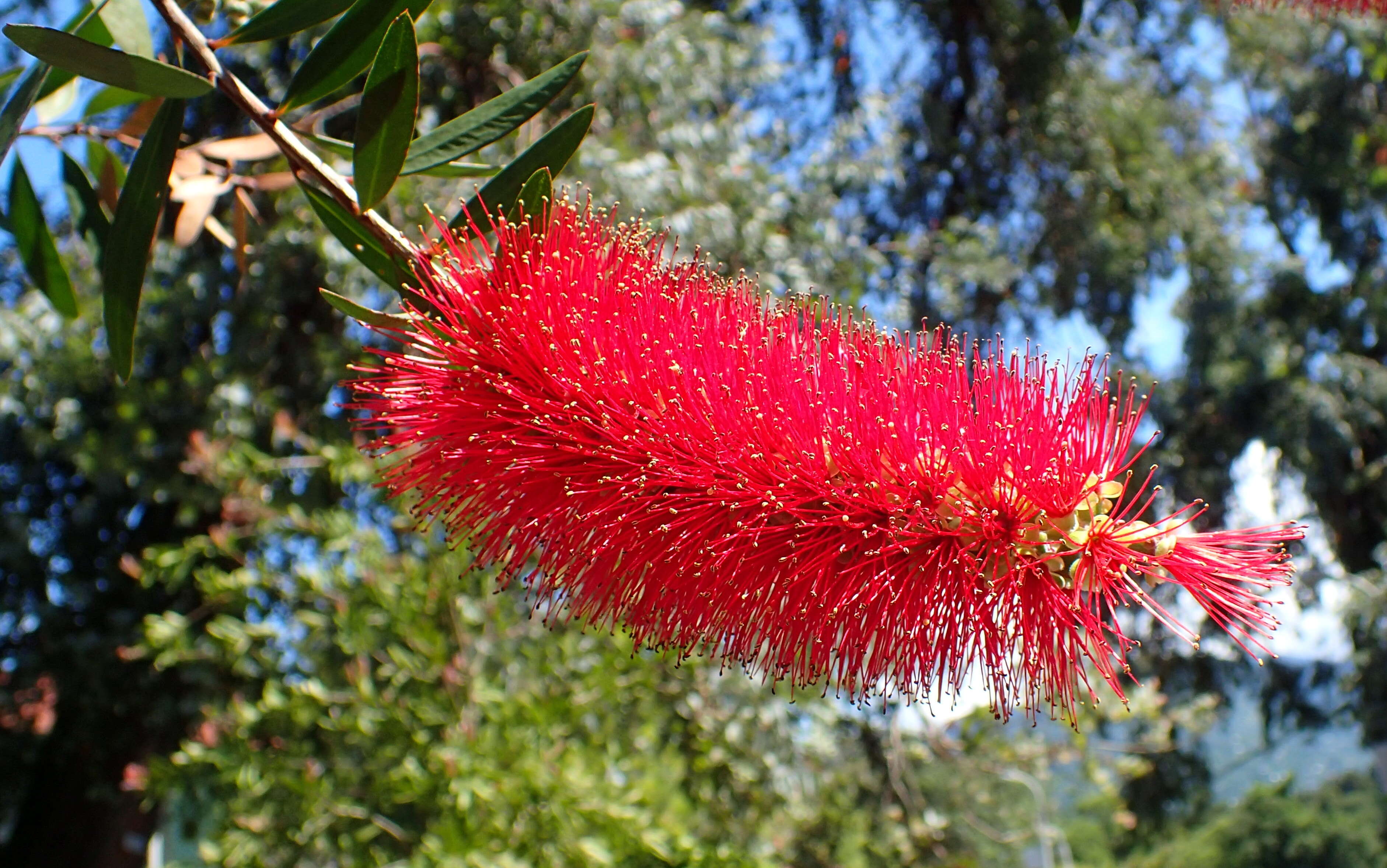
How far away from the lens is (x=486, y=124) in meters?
1.17

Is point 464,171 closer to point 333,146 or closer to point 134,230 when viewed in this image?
point 333,146

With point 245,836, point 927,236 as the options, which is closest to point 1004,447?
point 245,836

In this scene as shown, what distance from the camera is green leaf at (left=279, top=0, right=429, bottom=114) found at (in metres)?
1.08

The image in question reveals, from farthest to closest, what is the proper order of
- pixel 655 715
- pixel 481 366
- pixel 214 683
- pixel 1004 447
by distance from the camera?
pixel 214 683
pixel 655 715
pixel 481 366
pixel 1004 447

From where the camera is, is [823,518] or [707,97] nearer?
[823,518]

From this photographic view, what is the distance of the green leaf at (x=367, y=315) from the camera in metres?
1.03

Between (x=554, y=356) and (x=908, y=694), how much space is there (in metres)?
0.50

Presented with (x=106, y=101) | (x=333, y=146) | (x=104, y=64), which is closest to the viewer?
Answer: (x=104, y=64)

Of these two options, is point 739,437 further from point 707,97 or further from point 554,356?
point 707,97

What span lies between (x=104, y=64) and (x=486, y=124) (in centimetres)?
39

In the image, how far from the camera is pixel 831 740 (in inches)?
174

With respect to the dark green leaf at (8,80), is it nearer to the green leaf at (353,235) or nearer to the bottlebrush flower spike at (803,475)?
the green leaf at (353,235)

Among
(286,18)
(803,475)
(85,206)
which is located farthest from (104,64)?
(803,475)

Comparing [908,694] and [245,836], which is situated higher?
[908,694]
